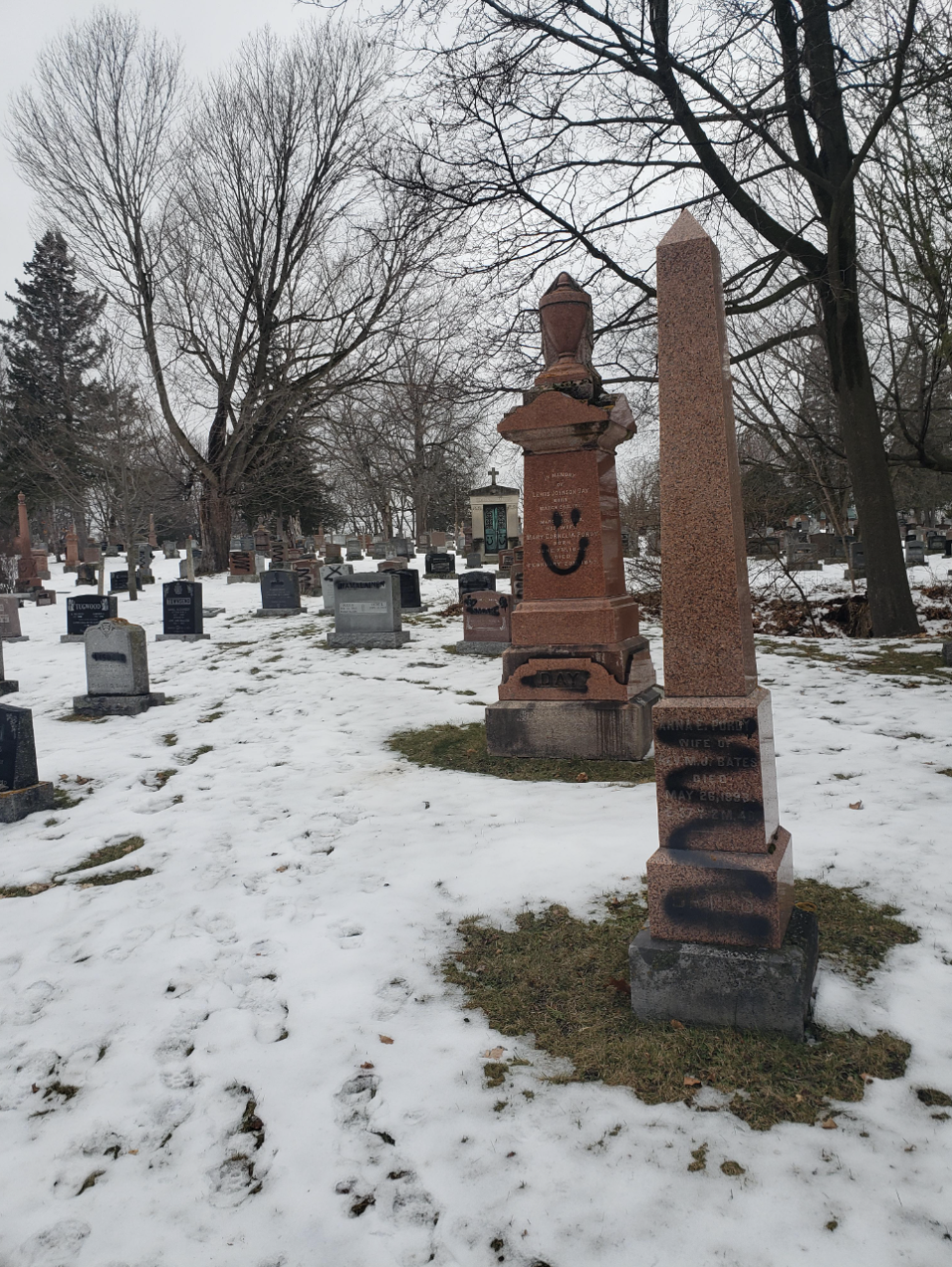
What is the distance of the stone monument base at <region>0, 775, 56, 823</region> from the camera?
5039mm

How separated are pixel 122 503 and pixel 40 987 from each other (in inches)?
782

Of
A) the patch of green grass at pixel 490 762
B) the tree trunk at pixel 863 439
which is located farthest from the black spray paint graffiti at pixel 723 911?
the tree trunk at pixel 863 439

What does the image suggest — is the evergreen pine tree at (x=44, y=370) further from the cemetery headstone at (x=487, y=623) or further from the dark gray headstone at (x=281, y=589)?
the cemetery headstone at (x=487, y=623)

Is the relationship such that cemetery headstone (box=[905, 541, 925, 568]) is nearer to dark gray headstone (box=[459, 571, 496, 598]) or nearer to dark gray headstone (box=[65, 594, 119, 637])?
dark gray headstone (box=[459, 571, 496, 598])

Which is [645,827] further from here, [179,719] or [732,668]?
[179,719]

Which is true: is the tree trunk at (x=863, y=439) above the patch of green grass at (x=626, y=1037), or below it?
above

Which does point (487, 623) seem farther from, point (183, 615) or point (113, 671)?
point (183, 615)

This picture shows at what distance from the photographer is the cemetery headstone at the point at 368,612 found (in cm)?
1195

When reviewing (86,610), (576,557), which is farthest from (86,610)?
(576,557)

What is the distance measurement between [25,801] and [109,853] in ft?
3.66

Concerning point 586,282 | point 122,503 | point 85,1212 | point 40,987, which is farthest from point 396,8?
point 122,503

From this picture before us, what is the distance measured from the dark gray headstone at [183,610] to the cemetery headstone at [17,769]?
8860 mm

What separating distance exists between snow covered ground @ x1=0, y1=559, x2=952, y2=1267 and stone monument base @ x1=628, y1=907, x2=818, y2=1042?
0.73 ft

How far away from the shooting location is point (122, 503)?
820 inches
